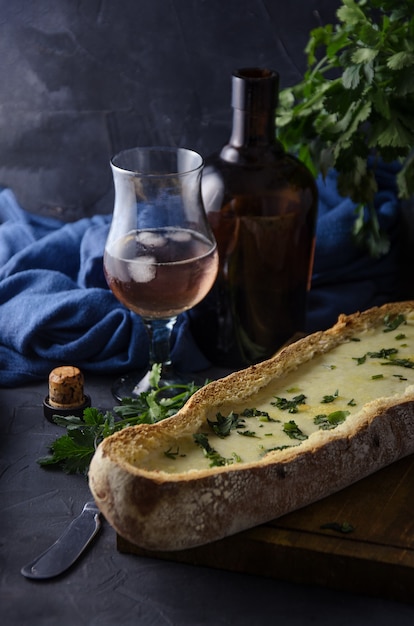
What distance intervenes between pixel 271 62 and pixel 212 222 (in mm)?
933

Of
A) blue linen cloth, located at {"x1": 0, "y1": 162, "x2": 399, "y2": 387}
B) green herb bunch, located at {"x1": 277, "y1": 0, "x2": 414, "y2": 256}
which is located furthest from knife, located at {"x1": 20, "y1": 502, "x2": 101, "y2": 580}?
green herb bunch, located at {"x1": 277, "y1": 0, "x2": 414, "y2": 256}

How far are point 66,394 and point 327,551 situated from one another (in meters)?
0.87

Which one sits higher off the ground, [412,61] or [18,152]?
[412,61]

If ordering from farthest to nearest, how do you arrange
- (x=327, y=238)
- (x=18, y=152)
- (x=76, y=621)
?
(x=18, y=152), (x=327, y=238), (x=76, y=621)

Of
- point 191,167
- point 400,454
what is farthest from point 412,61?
point 400,454

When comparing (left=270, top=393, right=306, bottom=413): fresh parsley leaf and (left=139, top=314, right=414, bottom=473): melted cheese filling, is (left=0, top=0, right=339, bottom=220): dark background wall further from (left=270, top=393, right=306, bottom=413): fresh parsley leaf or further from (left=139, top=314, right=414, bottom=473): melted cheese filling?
(left=270, top=393, right=306, bottom=413): fresh parsley leaf

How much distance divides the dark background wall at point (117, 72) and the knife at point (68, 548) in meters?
1.79

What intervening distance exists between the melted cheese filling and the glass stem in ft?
1.45

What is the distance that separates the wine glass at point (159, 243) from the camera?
245cm

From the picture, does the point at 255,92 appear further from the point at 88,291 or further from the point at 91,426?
the point at 91,426

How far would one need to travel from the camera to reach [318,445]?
1962 mm

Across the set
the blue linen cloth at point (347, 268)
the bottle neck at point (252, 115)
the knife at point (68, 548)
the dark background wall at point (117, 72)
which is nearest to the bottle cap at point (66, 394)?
the knife at point (68, 548)

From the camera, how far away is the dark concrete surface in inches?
70.3

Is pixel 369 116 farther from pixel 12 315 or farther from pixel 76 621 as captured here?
pixel 76 621
